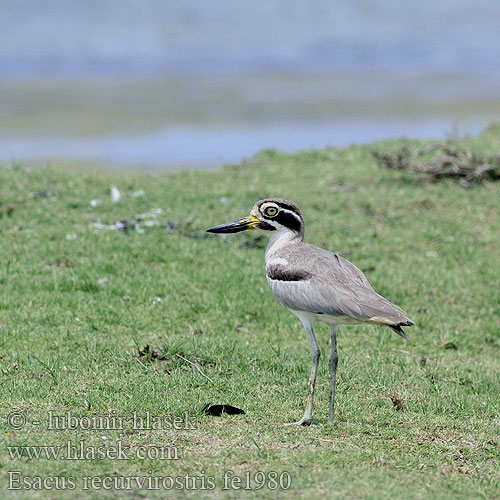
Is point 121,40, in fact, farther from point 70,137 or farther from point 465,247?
point 465,247

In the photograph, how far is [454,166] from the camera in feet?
50.7

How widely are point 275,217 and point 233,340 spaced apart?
212 centimetres

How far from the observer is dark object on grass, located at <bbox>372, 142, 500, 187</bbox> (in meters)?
15.4

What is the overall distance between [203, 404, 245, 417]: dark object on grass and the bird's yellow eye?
1.69 m

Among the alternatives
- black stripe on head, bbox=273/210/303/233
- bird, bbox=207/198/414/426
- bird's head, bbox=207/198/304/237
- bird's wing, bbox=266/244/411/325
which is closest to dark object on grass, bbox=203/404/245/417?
bird, bbox=207/198/414/426

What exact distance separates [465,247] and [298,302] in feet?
20.9

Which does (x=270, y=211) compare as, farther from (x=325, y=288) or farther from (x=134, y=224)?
(x=134, y=224)

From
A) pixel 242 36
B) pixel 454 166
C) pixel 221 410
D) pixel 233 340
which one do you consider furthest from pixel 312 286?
A: pixel 242 36

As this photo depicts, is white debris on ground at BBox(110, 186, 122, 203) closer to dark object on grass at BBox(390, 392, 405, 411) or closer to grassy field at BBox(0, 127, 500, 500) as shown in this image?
grassy field at BBox(0, 127, 500, 500)

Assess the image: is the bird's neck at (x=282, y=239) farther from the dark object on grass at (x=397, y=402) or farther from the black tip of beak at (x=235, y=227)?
the dark object on grass at (x=397, y=402)

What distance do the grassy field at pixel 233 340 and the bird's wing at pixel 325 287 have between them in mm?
998

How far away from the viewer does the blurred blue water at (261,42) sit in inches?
1549

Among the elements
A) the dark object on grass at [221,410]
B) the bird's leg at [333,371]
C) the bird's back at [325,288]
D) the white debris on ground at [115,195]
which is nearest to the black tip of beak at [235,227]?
the bird's back at [325,288]

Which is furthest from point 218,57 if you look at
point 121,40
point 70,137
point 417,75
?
point 70,137
